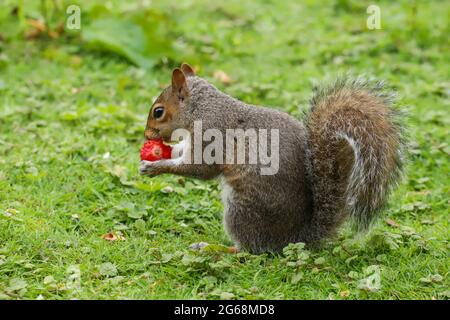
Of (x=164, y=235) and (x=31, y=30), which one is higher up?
(x=31, y=30)

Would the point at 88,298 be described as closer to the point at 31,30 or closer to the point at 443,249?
the point at 443,249

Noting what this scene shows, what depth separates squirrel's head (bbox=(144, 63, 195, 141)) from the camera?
3.18 meters

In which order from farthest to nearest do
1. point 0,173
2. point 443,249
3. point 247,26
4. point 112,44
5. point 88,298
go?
point 247,26 → point 112,44 → point 0,173 → point 443,249 → point 88,298

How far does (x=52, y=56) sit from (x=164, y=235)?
7.68 ft

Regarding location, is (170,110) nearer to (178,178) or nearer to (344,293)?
(178,178)

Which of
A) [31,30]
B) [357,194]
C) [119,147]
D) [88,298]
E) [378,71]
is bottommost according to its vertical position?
[88,298]

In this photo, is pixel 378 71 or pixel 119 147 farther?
pixel 378 71

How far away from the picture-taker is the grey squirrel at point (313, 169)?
287 centimetres

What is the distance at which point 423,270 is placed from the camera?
9.49 ft

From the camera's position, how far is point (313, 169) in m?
2.98

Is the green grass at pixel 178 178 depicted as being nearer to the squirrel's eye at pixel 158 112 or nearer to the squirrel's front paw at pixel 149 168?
the squirrel's front paw at pixel 149 168

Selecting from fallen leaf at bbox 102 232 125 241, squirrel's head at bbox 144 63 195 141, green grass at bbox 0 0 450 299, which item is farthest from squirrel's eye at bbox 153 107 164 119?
fallen leaf at bbox 102 232 125 241

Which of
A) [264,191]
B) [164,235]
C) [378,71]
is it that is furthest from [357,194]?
[378,71]

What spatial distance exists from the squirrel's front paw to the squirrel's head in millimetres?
132
